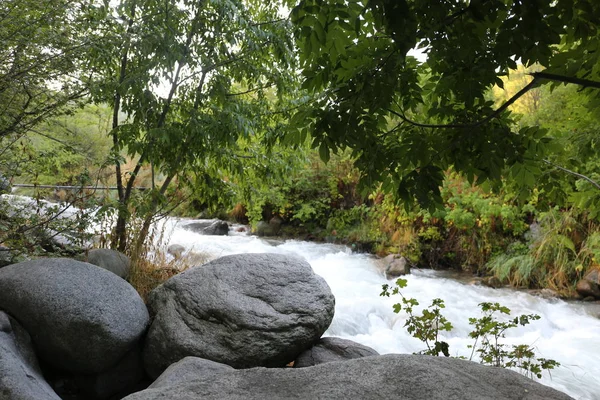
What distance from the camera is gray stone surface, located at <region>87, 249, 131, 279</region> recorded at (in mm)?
4383

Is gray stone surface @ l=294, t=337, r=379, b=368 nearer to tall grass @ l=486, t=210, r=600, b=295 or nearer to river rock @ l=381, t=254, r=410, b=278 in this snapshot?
river rock @ l=381, t=254, r=410, b=278

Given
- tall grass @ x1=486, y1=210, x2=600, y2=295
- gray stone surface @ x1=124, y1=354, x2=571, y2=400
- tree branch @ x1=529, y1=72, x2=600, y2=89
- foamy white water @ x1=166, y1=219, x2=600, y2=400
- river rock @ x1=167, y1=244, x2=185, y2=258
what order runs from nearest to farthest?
tree branch @ x1=529, y1=72, x2=600, y2=89 < gray stone surface @ x1=124, y1=354, x2=571, y2=400 < foamy white water @ x1=166, y1=219, x2=600, y2=400 < river rock @ x1=167, y1=244, x2=185, y2=258 < tall grass @ x1=486, y1=210, x2=600, y2=295

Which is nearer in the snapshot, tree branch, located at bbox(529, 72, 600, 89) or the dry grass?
tree branch, located at bbox(529, 72, 600, 89)

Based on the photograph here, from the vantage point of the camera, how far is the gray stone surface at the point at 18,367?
8.41 ft

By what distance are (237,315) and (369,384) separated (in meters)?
2.46

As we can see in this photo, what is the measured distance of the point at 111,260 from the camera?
4.48 metres

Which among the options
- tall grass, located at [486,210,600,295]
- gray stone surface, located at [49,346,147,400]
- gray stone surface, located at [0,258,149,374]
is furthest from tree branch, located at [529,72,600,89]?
tall grass, located at [486,210,600,295]

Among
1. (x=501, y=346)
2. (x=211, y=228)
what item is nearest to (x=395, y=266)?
(x=501, y=346)

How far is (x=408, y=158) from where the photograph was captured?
152 centimetres

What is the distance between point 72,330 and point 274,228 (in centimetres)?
870

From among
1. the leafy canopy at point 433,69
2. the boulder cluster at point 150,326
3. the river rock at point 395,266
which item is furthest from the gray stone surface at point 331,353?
the river rock at point 395,266

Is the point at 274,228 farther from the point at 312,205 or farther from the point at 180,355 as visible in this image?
the point at 180,355

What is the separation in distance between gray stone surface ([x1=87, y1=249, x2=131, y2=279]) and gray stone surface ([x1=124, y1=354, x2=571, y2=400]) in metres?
3.35

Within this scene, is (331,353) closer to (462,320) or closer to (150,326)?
(150,326)
